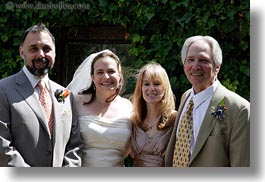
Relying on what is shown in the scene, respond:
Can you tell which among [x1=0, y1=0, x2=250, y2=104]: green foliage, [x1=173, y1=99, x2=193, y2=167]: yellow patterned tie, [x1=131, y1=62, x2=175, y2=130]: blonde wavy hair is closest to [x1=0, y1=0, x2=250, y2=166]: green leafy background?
[x1=0, y1=0, x2=250, y2=104]: green foliage

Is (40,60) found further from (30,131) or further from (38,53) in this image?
(30,131)

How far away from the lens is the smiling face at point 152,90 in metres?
2.51

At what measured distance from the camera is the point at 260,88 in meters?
2.62

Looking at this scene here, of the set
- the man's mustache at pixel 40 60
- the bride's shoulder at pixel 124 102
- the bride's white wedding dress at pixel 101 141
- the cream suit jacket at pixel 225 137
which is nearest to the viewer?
the cream suit jacket at pixel 225 137

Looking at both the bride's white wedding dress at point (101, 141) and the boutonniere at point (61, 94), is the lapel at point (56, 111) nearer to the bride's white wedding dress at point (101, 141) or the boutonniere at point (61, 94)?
the boutonniere at point (61, 94)

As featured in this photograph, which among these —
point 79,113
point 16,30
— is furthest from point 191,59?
point 16,30

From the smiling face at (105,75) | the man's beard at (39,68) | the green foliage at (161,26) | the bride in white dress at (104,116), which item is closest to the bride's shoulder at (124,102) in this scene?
the bride in white dress at (104,116)

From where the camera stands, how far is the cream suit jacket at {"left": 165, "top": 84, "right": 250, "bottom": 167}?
229 cm

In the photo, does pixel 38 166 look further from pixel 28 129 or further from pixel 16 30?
pixel 16 30

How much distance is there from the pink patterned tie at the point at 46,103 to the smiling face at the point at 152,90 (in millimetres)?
466

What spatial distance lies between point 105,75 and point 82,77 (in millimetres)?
269

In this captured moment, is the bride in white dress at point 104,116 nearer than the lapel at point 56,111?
No

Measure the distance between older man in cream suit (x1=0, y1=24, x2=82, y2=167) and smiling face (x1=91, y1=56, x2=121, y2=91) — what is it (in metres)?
0.17

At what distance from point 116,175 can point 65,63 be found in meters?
0.69
